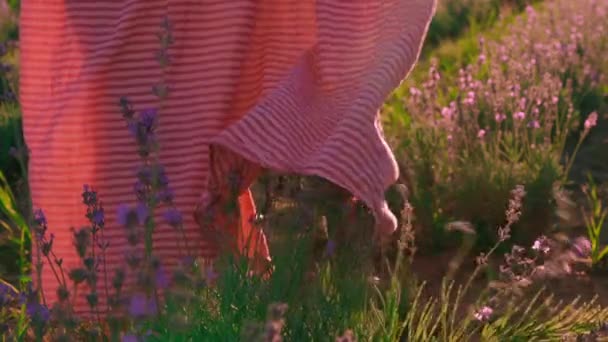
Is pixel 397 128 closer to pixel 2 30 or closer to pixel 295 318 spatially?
pixel 295 318

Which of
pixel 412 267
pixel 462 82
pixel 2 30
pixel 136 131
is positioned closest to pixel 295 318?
pixel 136 131

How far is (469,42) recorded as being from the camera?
6.40 metres

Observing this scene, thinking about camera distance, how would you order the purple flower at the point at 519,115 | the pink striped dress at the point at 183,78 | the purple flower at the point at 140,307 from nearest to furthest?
the purple flower at the point at 140,307 < the pink striped dress at the point at 183,78 < the purple flower at the point at 519,115

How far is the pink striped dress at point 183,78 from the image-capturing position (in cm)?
250

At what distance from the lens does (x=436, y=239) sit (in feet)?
11.4

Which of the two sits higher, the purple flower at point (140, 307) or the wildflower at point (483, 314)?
the purple flower at point (140, 307)

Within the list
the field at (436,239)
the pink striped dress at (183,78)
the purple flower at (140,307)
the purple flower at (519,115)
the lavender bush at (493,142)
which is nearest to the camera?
the purple flower at (140,307)

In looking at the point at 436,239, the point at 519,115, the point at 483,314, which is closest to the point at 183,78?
the point at 483,314

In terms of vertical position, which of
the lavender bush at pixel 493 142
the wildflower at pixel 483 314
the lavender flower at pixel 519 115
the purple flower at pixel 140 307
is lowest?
the lavender bush at pixel 493 142

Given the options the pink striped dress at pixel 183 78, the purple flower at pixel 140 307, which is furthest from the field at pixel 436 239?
the pink striped dress at pixel 183 78

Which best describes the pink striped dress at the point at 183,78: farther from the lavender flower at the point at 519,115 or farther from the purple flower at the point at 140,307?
the lavender flower at the point at 519,115

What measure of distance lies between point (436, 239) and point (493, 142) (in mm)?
510

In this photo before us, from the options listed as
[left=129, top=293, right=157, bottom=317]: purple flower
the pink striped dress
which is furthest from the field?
the pink striped dress

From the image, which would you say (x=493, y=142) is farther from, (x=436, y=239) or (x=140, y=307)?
(x=140, y=307)
